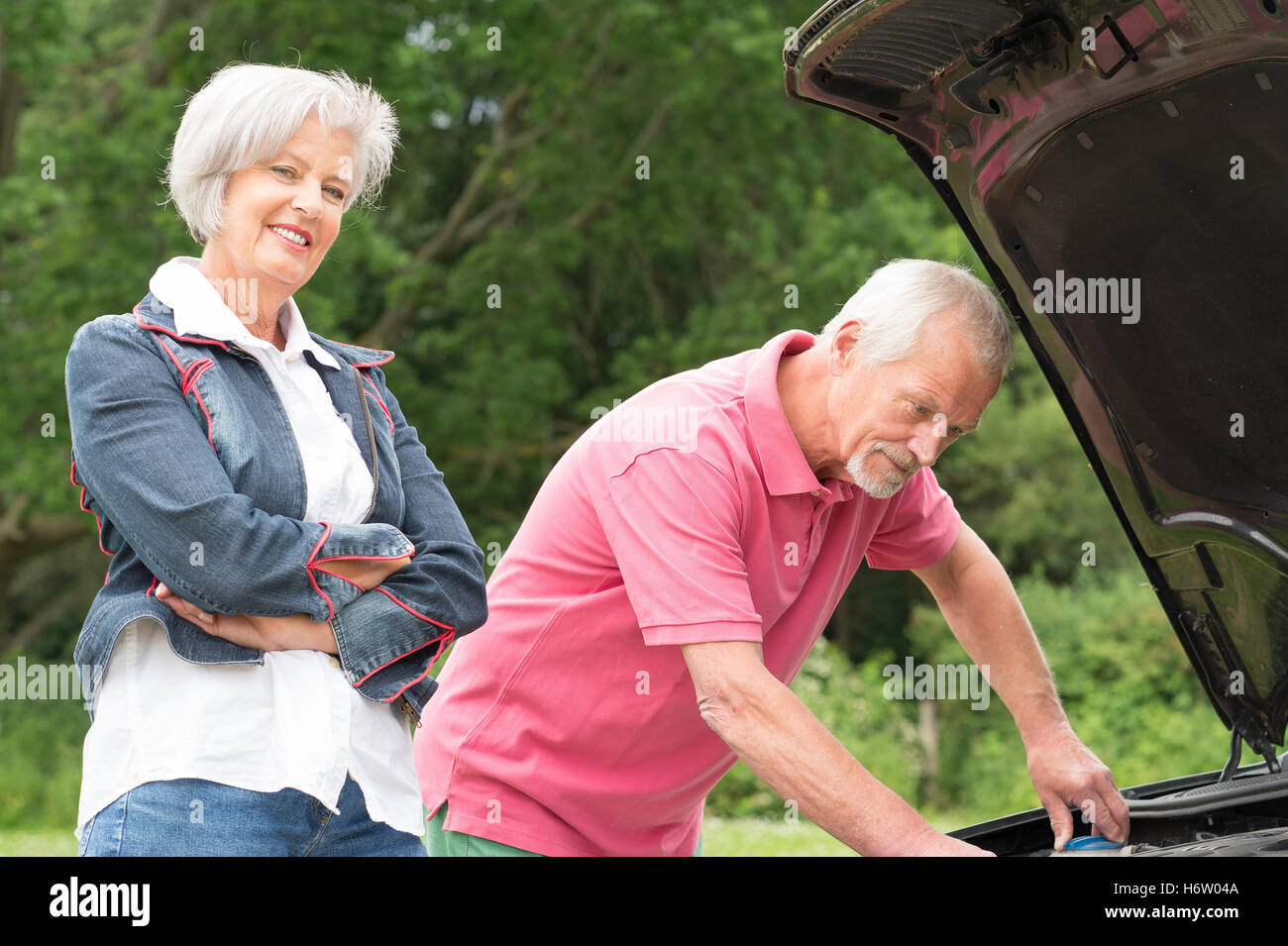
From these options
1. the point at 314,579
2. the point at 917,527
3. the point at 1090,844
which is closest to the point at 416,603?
the point at 314,579

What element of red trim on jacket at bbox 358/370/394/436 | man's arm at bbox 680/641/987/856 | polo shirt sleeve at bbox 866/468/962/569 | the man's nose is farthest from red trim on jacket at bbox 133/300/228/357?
polo shirt sleeve at bbox 866/468/962/569

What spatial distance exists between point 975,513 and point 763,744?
44.8ft

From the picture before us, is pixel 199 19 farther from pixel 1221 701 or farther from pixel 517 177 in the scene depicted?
pixel 1221 701

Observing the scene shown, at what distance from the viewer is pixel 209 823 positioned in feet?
5.82

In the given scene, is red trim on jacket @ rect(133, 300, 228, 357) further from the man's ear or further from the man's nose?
the man's nose

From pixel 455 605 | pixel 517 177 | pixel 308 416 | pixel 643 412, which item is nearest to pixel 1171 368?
pixel 643 412

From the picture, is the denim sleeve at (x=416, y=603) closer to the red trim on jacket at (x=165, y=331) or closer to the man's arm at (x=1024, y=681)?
the red trim on jacket at (x=165, y=331)

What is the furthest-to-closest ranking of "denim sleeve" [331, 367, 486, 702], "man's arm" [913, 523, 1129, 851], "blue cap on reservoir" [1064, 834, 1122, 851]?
"man's arm" [913, 523, 1129, 851]
"blue cap on reservoir" [1064, 834, 1122, 851]
"denim sleeve" [331, 367, 486, 702]

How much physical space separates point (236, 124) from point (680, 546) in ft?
3.15

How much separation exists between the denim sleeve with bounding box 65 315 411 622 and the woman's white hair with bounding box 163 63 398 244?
0.88 ft

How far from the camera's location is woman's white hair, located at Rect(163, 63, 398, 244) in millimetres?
2029

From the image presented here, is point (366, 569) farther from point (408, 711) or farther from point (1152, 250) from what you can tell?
point (1152, 250)

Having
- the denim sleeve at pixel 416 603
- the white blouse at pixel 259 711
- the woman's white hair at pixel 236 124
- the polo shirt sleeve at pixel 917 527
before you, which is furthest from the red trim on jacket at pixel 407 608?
the polo shirt sleeve at pixel 917 527

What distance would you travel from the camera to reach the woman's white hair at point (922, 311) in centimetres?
222
